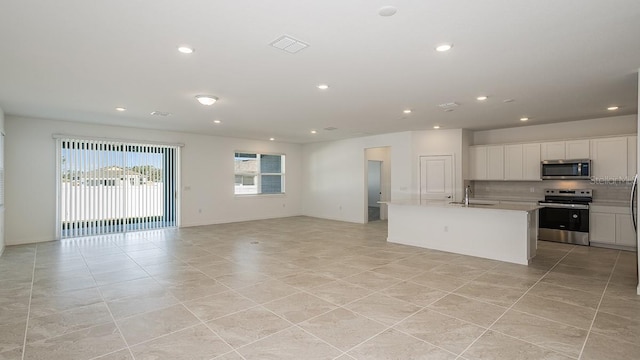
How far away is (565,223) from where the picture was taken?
6551 millimetres

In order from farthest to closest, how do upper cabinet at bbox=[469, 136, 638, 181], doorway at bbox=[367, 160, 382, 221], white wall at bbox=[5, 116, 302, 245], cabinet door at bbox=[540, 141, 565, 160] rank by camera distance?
doorway at bbox=[367, 160, 382, 221], cabinet door at bbox=[540, 141, 565, 160], white wall at bbox=[5, 116, 302, 245], upper cabinet at bbox=[469, 136, 638, 181]

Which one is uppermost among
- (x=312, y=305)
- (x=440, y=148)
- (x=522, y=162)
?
(x=440, y=148)

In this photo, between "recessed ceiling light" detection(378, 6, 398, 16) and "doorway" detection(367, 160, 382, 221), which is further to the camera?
"doorway" detection(367, 160, 382, 221)

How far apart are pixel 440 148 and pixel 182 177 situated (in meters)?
6.82

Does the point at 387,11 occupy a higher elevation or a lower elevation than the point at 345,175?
higher

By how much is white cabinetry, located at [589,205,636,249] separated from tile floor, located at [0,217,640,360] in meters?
0.39

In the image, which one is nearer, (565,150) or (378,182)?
(565,150)

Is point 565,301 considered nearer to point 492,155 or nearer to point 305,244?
point 305,244

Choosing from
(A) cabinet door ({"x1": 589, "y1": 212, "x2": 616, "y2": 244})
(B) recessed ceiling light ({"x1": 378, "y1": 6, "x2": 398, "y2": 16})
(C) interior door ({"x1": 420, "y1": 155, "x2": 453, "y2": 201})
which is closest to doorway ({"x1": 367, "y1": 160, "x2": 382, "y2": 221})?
(C) interior door ({"x1": 420, "y1": 155, "x2": 453, "y2": 201})

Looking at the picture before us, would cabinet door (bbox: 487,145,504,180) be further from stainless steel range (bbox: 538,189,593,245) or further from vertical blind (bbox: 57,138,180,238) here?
vertical blind (bbox: 57,138,180,238)

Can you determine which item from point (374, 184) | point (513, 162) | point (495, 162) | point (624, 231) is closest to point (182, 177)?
point (374, 184)

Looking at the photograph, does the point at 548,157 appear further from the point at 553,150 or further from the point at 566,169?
the point at 566,169

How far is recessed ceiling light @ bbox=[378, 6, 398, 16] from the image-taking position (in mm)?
2336

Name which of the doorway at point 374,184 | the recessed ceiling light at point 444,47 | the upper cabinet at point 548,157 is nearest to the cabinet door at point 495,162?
the upper cabinet at point 548,157
